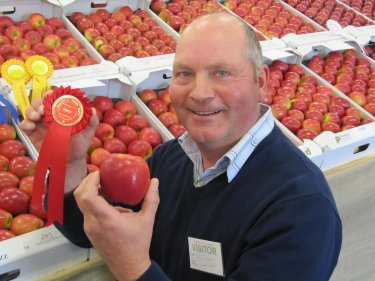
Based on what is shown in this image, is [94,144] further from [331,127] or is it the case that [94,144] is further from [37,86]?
[331,127]

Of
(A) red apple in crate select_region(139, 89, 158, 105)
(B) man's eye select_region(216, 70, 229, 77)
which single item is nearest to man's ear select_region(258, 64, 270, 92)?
(B) man's eye select_region(216, 70, 229, 77)

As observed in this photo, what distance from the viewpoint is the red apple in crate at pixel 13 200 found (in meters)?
1.67

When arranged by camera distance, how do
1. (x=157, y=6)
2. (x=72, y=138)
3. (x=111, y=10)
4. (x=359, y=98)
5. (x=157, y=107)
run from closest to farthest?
(x=72, y=138), (x=157, y=107), (x=359, y=98), (x=111, y=10), (x=157, y=6)

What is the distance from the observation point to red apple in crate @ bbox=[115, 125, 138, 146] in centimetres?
229

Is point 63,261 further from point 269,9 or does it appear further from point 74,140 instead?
point 269,9

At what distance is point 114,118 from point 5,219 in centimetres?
90

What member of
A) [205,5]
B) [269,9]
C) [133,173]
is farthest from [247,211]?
[269,9]

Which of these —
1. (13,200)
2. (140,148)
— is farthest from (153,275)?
(140,148)

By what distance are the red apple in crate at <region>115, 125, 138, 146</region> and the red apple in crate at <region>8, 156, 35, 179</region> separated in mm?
545

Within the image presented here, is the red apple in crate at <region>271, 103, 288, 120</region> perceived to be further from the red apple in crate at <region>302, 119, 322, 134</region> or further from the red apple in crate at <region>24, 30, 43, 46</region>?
the red apple in crate at <region>24, 30, 43, 46</region>

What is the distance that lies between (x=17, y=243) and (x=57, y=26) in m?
1.83

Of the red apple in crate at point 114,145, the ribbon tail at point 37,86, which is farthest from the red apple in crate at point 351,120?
the ribbon tail at point 37,86

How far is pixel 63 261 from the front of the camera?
1.59 m

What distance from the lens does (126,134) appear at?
2.29 metres
